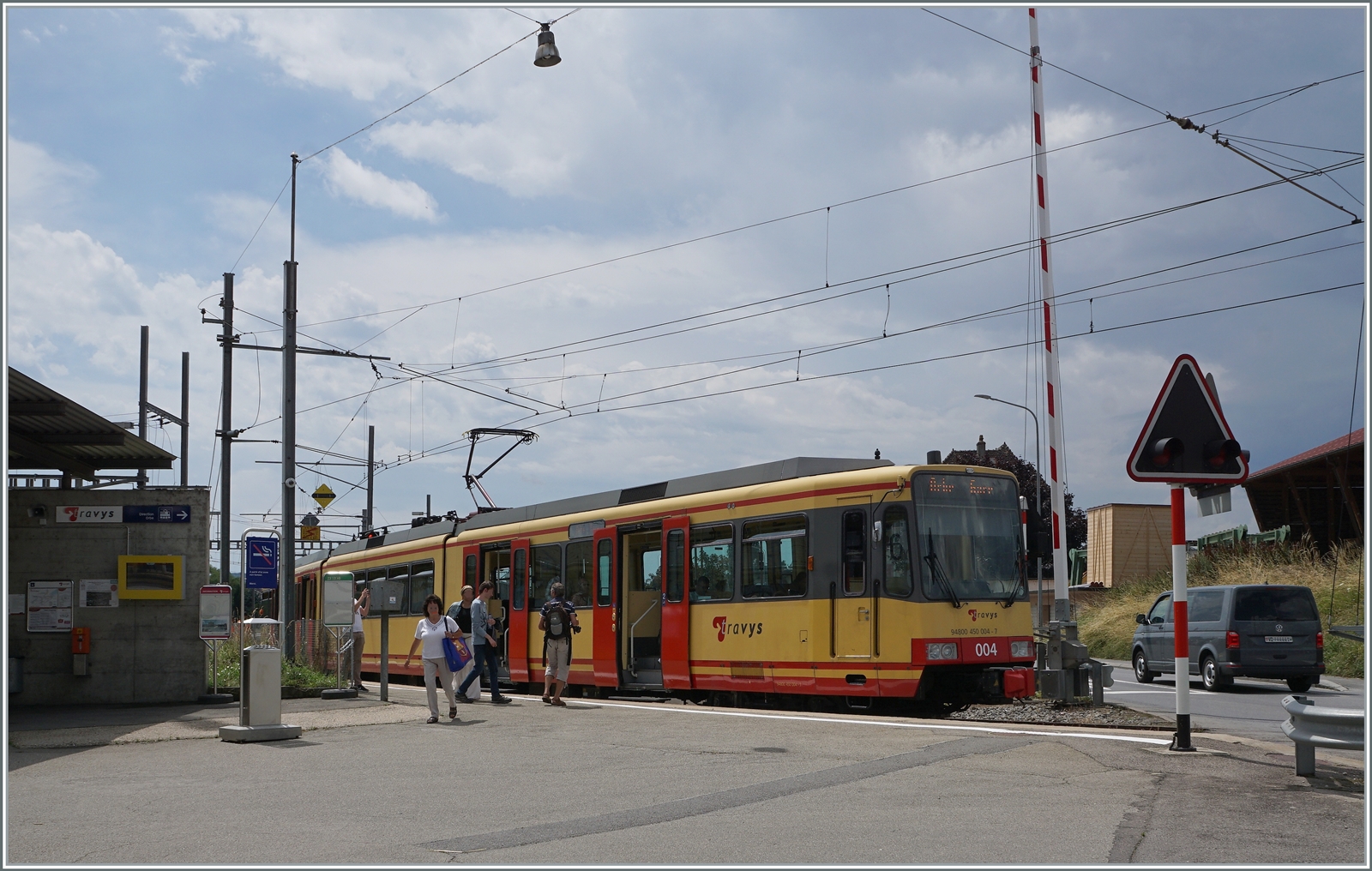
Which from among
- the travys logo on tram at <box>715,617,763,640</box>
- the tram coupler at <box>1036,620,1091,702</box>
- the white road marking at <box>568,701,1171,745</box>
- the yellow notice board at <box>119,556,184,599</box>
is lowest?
the white road marking at <box>568,701,1171,745</box>

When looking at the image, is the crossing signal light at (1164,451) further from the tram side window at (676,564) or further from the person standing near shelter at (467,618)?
the person standing near shelter at (467,618)

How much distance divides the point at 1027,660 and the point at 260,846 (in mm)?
9995

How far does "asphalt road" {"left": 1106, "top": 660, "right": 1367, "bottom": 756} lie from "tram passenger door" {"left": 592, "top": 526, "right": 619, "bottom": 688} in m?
6.73

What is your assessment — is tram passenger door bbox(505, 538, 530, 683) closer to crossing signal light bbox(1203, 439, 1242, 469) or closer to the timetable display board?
the timetable display board

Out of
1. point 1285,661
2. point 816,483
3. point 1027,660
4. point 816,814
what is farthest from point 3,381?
point 1285,661

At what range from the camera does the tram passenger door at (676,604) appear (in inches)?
663

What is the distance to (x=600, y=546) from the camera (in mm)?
18609

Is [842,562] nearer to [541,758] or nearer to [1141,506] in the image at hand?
[541,758]

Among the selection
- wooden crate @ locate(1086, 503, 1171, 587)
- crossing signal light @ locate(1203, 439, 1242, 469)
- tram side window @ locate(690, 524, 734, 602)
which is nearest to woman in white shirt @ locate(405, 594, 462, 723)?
tram side window @ locate(690, 524, 734, 602)

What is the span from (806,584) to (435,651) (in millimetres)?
4368

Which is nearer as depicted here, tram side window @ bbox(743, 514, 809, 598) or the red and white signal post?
the red and white signal post

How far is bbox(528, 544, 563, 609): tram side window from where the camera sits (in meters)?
19.8

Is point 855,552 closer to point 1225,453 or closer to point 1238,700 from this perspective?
point 1225,453

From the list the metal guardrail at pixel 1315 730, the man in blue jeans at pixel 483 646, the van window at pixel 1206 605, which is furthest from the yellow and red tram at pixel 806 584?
the van window at pixel 1206 605
